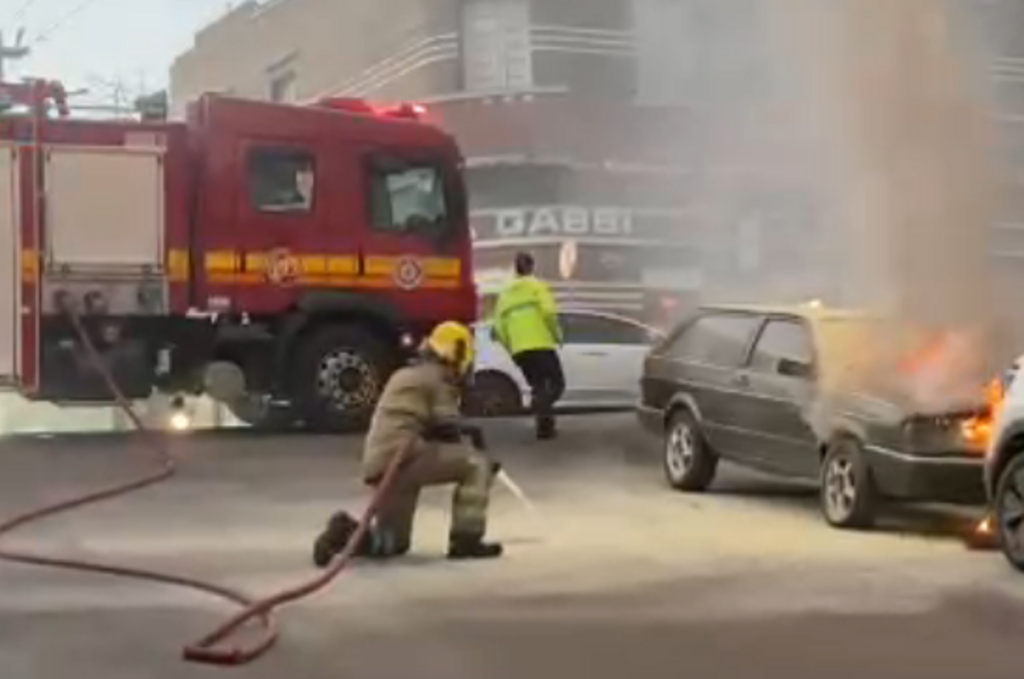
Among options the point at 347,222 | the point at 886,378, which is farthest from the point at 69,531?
the point at 347,222

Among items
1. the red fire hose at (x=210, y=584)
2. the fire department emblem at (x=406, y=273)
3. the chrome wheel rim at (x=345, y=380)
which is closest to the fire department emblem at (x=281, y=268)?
the chrome wheel rim at (x=345, y=380)

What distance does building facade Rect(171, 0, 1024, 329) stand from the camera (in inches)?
832

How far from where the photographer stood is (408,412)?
384 inches

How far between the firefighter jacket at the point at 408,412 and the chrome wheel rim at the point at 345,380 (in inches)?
262

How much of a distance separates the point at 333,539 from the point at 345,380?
7.03 meters

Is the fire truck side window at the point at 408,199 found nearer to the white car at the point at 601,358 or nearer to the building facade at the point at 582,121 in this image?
the white car at the point at 601,358

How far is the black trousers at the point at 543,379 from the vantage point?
52.9 ft

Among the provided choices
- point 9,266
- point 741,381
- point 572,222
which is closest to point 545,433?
point 741,381

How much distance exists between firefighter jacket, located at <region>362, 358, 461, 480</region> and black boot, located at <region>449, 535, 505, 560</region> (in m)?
0.53

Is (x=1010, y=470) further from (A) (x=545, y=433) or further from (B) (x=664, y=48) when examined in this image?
(B) (x=664, y=48)

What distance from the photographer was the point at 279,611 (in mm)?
8242

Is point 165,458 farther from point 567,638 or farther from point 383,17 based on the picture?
point 383,17

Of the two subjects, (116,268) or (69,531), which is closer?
(69,531)

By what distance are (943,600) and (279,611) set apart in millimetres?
3093
